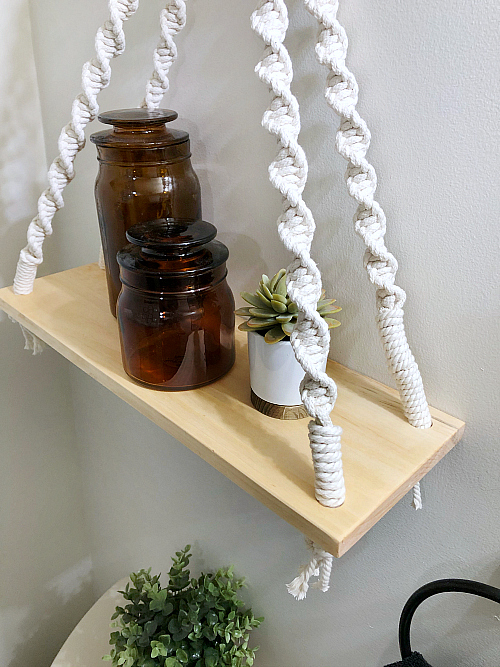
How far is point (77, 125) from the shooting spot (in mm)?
566

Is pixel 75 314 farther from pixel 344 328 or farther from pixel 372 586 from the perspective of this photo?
pixel 372 586

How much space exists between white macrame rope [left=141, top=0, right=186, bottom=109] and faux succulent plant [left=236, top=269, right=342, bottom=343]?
0.27 metres

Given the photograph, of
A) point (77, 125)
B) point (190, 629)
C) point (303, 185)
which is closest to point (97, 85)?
point (77, 125)

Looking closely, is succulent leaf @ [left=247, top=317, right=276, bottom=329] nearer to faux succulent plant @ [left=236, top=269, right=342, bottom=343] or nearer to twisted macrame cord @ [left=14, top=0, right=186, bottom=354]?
faux succulent plant @ [left=236, top=269, right=342, bottom=343]

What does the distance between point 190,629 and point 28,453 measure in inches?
19.8

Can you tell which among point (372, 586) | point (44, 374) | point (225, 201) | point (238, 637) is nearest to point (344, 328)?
point (225, 201)

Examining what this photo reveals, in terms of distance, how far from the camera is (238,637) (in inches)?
29.9

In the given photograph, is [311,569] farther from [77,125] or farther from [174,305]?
[77,125]

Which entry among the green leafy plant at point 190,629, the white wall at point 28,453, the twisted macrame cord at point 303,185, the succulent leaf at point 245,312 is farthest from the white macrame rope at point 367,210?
the white wall at point 28,453

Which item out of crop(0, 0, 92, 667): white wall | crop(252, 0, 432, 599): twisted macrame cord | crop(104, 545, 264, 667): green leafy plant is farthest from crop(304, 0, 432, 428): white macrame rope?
crop(0, 0, 92, 667): white wall

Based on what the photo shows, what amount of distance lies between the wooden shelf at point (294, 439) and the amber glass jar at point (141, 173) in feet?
0.46

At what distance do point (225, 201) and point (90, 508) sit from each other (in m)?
0.85

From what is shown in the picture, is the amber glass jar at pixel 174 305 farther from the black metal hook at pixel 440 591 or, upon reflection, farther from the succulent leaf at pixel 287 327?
the black metal hook at pixel 440 591

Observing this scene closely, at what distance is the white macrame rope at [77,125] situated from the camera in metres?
0.52
